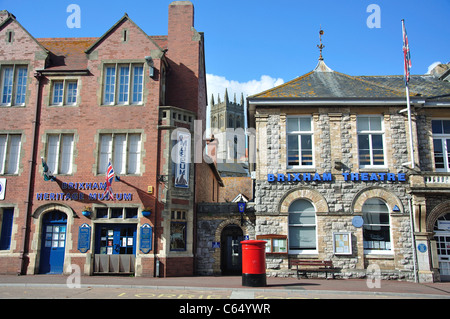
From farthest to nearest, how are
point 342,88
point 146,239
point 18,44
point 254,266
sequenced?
point 18,44
point 342,88
point 146,239
point 254,266

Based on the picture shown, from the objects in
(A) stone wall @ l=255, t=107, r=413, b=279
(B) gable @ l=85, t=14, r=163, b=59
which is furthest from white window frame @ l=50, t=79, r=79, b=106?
(A) stone wall @ l=255, t=107, r=413, b=279

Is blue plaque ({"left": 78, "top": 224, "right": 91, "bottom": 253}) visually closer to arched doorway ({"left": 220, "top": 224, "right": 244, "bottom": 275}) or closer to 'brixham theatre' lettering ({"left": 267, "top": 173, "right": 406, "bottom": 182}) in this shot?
arched doorway ({"left": 220, "top": 224, "right": 244, "bottom": 275})

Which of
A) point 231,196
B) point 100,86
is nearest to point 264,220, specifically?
point 100,86

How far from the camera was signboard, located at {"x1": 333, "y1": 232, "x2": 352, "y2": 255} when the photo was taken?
57.7 feet

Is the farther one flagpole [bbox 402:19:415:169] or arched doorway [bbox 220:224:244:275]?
arched doorway [bbox 220:224:244:275]

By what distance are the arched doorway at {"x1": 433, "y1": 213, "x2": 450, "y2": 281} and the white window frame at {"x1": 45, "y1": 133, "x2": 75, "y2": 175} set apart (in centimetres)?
1680

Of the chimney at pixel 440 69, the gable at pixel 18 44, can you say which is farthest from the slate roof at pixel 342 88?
the gable at pixel 18 44

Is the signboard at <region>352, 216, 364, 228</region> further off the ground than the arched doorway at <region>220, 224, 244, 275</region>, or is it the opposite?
the signboard at <region>352, 216, 364, 228</region>

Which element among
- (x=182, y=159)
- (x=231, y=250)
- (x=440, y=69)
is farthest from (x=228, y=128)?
(x=182, y=159)

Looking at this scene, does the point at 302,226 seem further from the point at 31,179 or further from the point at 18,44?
the point at 18,44

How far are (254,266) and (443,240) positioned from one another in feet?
31.8

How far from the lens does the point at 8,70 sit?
19984 mm

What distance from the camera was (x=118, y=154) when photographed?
18969mm

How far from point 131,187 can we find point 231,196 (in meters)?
28.4
